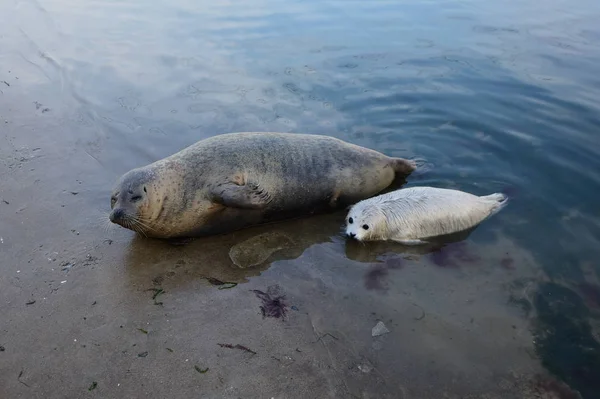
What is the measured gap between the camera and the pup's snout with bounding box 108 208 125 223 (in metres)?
4.18

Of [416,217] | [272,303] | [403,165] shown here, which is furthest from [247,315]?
[403,165]

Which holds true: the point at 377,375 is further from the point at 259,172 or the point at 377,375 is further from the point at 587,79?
the point at 587,79

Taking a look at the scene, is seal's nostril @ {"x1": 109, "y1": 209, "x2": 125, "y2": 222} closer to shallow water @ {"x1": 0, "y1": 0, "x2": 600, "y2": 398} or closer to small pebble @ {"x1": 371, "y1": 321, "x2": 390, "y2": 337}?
shallow water @ {"x1": 0, "y1": 0, "x2": 600, "y2": 398}

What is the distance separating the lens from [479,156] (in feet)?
18.5

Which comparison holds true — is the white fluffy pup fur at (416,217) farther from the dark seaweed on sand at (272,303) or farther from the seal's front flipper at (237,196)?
the dark seaweed on sand at (272,303)

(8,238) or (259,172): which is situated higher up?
(259,172)

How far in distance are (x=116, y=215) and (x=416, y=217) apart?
2.51 meters

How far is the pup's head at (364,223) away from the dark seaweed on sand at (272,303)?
987mm

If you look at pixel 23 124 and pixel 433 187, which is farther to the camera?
pixel 23 124

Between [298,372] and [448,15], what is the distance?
8912 mm

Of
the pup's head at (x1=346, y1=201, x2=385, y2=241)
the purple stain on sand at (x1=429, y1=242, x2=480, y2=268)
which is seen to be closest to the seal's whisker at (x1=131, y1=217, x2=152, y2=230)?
the pup's head at (x1=346, y1=201, x2=385, y2=241)

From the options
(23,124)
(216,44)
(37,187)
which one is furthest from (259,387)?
(216,44)

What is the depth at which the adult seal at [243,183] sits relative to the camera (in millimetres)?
4441

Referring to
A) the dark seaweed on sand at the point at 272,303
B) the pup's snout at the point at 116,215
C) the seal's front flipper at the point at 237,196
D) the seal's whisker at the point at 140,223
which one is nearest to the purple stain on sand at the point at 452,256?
the dark seaweed on sand at the point at 272,303
